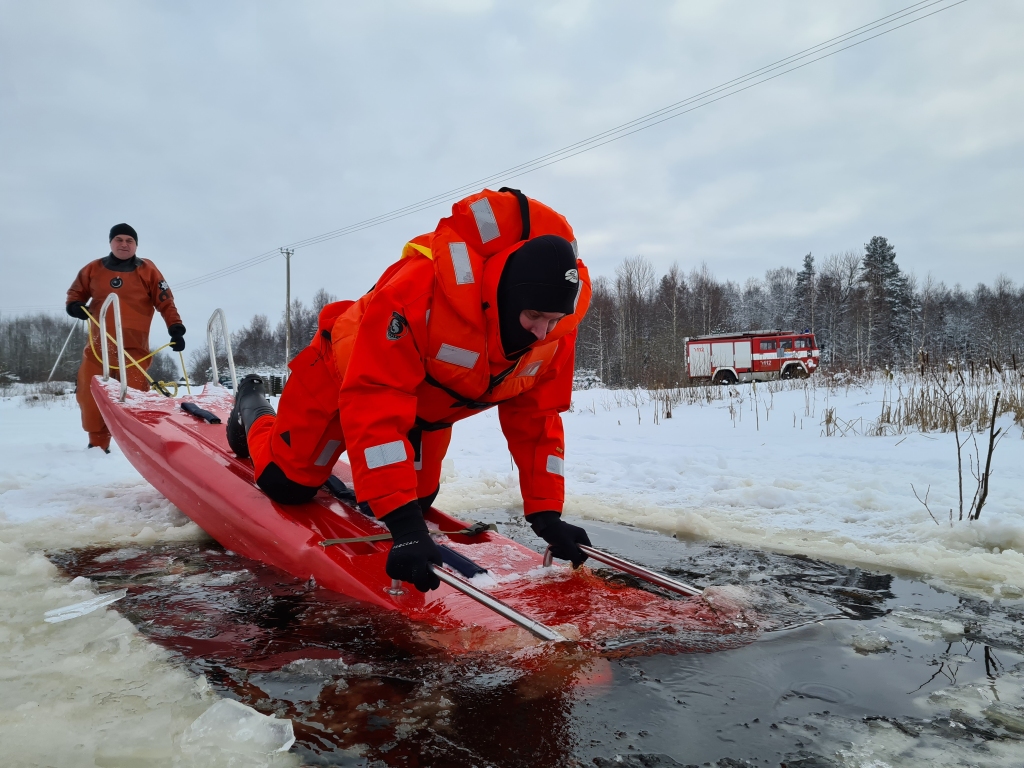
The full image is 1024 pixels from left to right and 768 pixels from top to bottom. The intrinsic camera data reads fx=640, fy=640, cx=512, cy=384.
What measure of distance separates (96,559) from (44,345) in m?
59.0

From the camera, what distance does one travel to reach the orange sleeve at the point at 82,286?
6062 millimetres

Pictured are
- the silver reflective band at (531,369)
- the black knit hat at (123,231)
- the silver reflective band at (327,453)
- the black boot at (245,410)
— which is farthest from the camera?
the black knit hat at (123,231)

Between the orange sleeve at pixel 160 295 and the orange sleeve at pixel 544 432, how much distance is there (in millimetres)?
4960

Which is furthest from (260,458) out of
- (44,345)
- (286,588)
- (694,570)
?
(44,345)

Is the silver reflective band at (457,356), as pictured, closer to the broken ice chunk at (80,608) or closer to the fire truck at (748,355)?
the broken ice chunk at (80,608)

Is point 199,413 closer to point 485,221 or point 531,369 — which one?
point 531,369

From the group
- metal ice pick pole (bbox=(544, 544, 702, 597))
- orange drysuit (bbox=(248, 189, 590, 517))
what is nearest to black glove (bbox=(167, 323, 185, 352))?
orange drysuit (bbox=(248, 189, 590, 517))

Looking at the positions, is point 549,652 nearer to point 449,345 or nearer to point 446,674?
point 446,674

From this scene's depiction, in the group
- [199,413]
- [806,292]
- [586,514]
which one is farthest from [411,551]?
[806,292]

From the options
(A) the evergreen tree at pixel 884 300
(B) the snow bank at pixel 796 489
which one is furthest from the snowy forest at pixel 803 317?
(B) the snow bank at pixel 796 489

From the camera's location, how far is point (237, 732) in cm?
142

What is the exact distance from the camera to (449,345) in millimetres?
2230

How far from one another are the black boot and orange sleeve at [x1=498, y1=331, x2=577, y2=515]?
157 centimetres

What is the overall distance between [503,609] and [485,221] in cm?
130
